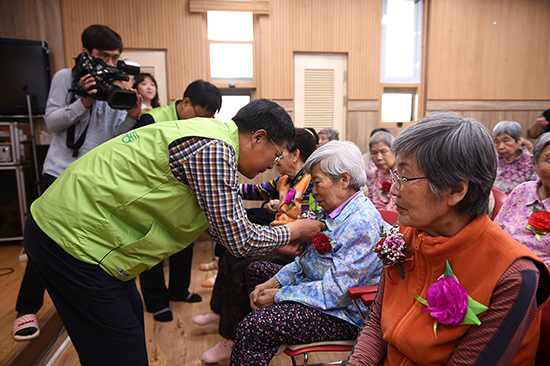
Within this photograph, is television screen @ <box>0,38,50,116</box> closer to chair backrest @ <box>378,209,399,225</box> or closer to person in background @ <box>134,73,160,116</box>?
Result: person in background @ <box>134,73,160,116</box>

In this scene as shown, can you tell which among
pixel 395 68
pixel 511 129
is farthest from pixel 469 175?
pixel 395 68

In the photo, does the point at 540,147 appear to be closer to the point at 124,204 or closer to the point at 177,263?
the point at 124,204

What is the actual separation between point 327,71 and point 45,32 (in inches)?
158

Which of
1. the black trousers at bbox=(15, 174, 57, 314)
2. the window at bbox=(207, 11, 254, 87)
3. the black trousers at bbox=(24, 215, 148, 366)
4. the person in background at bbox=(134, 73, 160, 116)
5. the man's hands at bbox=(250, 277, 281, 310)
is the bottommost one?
the black trousers at bbox=(15, 174, 57, 314)

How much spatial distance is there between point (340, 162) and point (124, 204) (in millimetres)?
951

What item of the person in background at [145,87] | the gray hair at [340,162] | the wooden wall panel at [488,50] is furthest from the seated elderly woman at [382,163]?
the wooden wall panel at [488,50]

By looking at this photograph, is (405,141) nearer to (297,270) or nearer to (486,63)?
(297,270)

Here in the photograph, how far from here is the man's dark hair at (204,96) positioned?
2544 millimetres

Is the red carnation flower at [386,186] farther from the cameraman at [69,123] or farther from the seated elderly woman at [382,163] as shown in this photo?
the cameraman at [69,123]

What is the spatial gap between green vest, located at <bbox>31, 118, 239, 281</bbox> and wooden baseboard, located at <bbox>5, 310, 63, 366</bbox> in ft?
4.10

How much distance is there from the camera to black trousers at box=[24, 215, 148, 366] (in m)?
1.22

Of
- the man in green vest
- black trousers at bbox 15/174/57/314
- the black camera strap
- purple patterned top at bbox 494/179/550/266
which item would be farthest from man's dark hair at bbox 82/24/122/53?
purple patterned top at bbox 494/179/550/266

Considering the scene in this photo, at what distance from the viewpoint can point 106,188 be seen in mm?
1189

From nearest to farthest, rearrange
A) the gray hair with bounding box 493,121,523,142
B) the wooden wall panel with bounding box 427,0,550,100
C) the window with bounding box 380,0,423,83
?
the gray hair with bounding box 493,121,523,142, the wooden wall panel with bounding box 427,0,550,100, the window with bounding box 380,0,423,83
